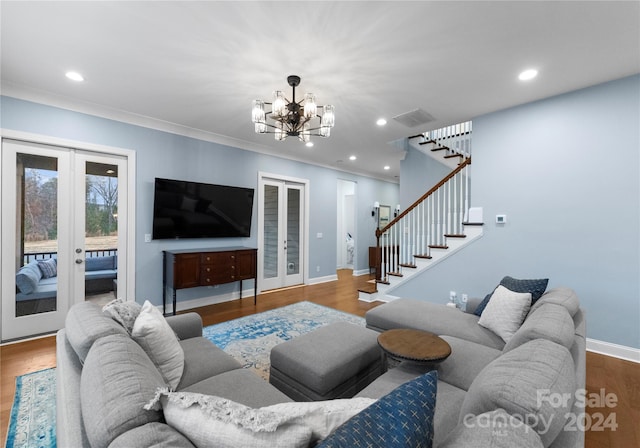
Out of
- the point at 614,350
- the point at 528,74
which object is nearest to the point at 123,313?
the point at 528,74

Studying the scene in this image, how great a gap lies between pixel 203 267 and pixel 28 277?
188cm

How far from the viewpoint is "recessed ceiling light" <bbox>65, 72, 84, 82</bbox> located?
9.12ft

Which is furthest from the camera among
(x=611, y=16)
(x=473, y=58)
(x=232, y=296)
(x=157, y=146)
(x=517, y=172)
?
(x=232, y=296)

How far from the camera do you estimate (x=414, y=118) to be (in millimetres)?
3873

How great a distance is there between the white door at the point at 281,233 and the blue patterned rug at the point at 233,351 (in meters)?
1.28

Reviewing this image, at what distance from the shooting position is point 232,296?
4.92m

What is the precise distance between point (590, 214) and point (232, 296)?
5.16m

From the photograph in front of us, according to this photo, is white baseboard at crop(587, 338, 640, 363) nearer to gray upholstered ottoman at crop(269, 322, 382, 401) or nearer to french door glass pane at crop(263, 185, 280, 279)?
gray upholstered ottoman at crop(269, 322, 382, 401)

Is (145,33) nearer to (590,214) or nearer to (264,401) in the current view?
(264,401)

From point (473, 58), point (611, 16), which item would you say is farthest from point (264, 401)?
point (611, 16)

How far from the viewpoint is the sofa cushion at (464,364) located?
1698 mm

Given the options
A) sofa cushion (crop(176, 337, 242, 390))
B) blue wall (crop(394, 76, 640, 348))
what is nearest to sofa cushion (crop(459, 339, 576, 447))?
sofa cushion (crop(176, 337, 242, 390))

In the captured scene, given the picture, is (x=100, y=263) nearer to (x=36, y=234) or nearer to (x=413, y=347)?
(x=36, y=234)

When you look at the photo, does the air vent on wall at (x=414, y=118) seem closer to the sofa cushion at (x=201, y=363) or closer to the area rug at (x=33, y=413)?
the sofa cushion at (x=201, y=363)
